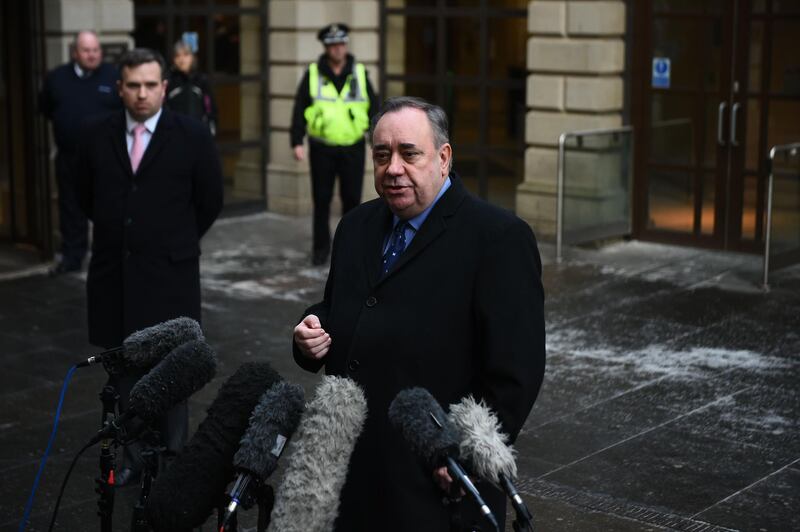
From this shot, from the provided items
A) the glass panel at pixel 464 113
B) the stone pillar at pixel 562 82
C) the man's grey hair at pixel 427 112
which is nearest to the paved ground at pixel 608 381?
the stone pillar at pixel 562 82

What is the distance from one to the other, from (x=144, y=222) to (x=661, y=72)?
7.15 m

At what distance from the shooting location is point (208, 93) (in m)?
12.3

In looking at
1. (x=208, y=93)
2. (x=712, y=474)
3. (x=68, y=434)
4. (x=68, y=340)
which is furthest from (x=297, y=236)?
(x=712, y=474)

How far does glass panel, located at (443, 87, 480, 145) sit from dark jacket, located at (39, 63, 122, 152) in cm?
368

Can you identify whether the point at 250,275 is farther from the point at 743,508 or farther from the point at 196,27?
the point at 743,508

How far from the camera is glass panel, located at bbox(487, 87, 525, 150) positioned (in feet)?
44.8

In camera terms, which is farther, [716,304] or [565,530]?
[716,304]

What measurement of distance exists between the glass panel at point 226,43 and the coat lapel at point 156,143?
787 cm

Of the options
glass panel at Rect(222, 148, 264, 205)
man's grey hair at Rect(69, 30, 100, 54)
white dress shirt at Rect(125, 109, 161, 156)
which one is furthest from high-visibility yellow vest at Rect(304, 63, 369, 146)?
white dress shirt at Rect(125, 109, 161, 156)

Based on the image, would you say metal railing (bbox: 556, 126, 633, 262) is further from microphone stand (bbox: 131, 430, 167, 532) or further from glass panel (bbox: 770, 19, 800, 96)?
microphone stand (bbox: 131, 430, 167, 532)

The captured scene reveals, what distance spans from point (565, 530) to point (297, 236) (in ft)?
25.3

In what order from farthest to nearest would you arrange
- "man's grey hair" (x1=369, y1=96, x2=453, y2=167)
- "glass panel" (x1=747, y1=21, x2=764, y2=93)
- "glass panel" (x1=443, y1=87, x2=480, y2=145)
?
"glass panel" (x1=443, y1=87, x2=480, y2=145)
"glass panel" (x1=747, y1=21, x2=764, y2=93)
"man's grey hair" (x1=369, y1=96, x2=453, y2=167)

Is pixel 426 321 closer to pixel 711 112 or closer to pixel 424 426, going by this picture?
pixel 424 426

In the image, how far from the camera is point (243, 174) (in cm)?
1481
